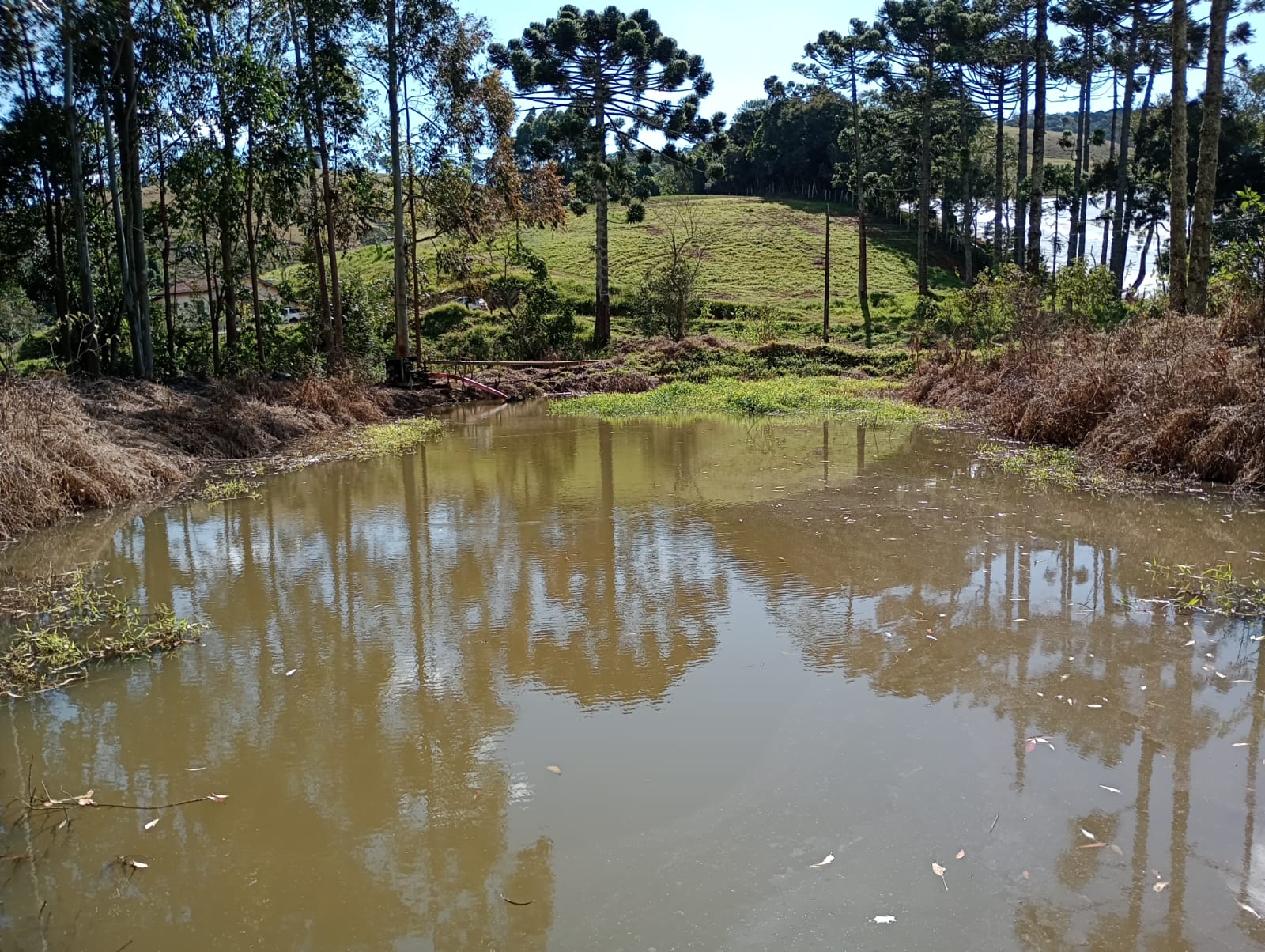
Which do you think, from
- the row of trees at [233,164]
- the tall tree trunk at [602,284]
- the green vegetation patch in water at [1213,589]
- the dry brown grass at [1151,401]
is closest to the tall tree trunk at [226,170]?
the row of trees at [233,164]

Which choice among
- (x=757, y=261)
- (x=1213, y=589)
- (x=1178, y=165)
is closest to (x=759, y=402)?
(x=1178, y=165)

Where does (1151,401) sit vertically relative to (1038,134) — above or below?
below

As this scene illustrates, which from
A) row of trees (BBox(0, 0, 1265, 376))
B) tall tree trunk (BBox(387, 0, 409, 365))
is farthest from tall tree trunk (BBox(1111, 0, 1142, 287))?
tall tree trunk (BBox(387, 0, 409, 365))

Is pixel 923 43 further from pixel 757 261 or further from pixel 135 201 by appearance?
pixel 135 201

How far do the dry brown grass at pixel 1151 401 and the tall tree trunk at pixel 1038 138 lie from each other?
9.67 m

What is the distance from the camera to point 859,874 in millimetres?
3195

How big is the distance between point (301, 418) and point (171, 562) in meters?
8.11

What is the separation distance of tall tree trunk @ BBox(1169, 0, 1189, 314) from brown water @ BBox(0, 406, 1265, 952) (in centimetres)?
784

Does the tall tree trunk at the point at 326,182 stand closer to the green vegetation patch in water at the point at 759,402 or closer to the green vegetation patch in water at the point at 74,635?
the green vegetation patch in water at the point at 759,402

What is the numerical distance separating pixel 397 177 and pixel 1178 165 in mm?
15841

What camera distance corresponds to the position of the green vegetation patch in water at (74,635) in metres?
4.99

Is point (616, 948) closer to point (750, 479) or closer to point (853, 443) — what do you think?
point (750, 479)

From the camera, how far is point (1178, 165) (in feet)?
46.6

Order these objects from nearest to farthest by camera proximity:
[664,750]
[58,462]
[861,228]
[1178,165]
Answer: [664,750]
[58,462]
[1178,165]
[861,228]
